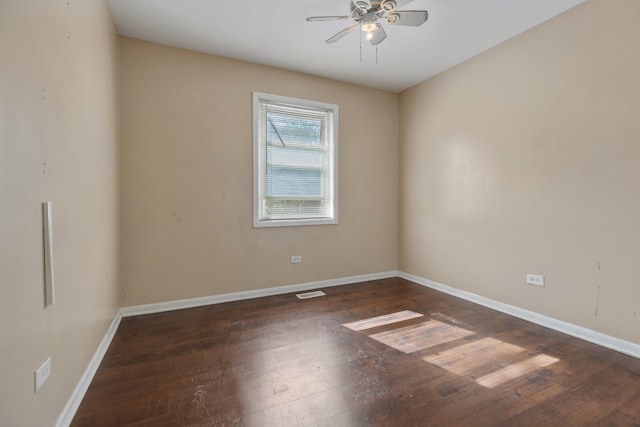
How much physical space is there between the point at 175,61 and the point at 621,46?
408 centimetres

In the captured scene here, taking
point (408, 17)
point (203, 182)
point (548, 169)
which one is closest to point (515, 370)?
point (548, 169)

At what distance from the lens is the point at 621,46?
224 centimetres

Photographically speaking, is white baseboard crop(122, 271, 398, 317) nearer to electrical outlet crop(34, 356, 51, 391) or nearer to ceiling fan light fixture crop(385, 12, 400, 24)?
electrical outlet crop(34, 356, 51, 391)

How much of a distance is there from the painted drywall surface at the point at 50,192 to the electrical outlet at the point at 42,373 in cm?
3

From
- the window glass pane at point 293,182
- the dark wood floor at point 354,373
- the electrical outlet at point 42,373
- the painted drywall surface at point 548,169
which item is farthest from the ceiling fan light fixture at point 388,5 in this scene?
the electrical outlet at point 42,373

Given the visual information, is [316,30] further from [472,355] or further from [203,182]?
[472,355]

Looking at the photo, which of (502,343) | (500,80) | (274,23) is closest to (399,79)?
(500,80)

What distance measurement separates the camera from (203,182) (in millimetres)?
3311

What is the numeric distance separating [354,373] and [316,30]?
121 inches

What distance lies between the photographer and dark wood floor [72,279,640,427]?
160 centimetres

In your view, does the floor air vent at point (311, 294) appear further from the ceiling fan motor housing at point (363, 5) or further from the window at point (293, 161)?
the ceiling fan motor housing at point (363, 5)

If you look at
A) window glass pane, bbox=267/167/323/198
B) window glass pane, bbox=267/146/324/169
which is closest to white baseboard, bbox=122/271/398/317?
window glass pane, bbox=267/167/323/198

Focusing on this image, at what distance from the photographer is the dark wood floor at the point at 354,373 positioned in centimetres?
160

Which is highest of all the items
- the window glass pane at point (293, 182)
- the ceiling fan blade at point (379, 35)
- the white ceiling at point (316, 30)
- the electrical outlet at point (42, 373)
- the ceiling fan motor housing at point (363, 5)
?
the white ceiling at point (316, 30)
